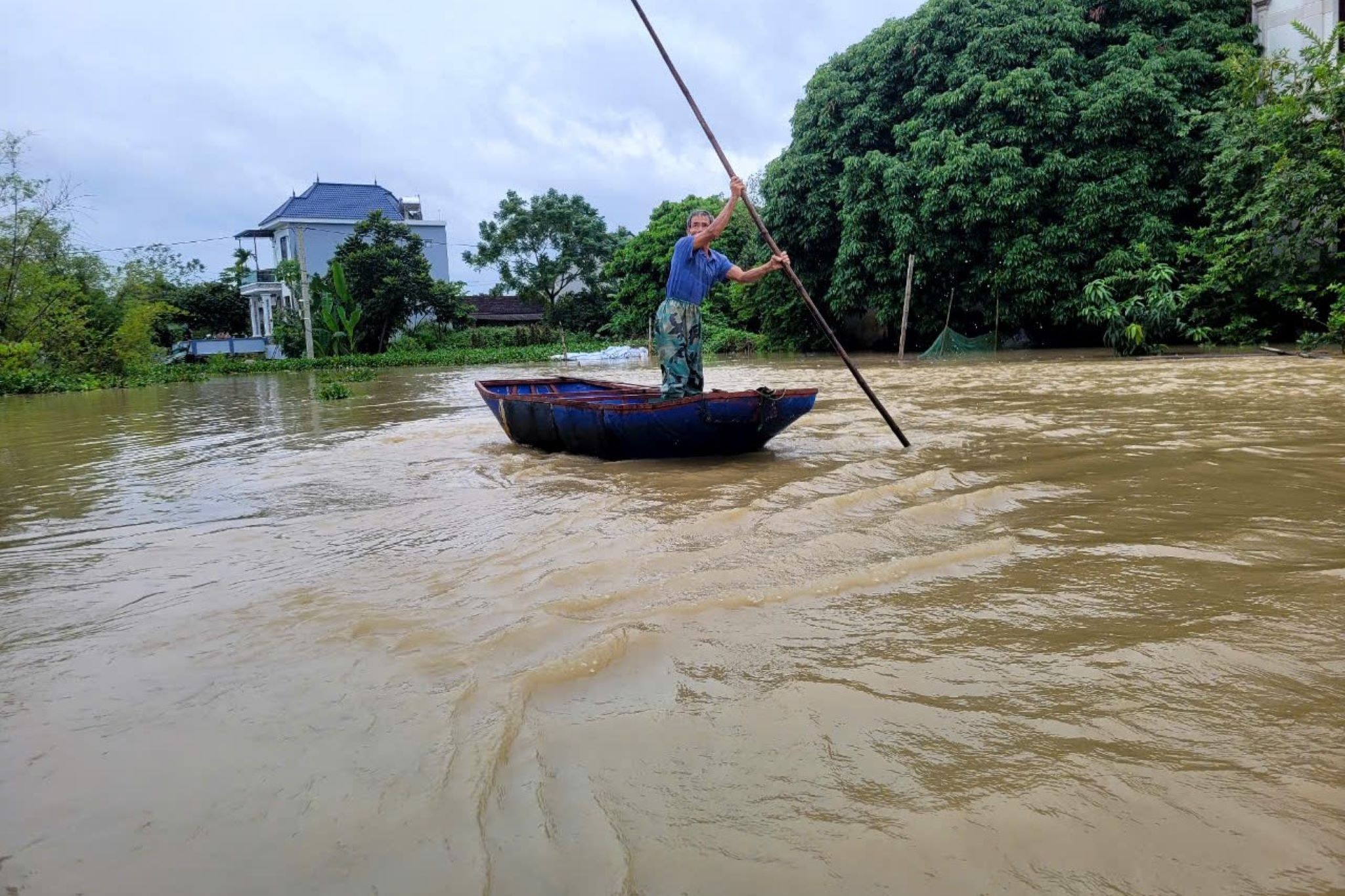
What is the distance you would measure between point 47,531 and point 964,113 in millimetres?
17051

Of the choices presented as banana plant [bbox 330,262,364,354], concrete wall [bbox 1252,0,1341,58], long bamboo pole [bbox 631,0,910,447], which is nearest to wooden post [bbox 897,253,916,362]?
concrete wall [bbox 1252,0,1341,58]

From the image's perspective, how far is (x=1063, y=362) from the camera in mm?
13570

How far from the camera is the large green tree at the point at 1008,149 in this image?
50.4 feet

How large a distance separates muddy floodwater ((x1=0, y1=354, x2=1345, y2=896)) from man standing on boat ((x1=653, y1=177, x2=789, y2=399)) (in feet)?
4.09

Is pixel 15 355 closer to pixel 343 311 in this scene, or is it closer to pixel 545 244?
pixel 343 311

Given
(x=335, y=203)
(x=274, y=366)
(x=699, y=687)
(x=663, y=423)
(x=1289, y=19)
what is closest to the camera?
(x=699, y=687)

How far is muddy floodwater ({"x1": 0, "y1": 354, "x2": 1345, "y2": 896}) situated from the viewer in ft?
4.98

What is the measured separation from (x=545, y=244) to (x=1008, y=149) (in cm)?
2160

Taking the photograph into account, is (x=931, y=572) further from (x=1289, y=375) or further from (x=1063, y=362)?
(x=1063, y=362)

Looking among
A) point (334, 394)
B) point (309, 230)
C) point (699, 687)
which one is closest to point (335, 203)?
point (309, 230)

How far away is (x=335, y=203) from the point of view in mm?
34500

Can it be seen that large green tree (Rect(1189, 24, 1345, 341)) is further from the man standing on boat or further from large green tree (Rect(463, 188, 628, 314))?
large green tree (Rect(463, 188, 628, 314))

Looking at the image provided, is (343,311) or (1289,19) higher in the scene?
(1289,19)

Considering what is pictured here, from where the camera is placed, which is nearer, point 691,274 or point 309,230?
point 691,274
